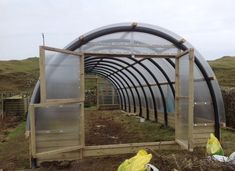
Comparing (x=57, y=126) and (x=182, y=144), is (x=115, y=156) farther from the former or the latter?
(x=182, y=144)

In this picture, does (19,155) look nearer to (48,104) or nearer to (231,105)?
(48,104)

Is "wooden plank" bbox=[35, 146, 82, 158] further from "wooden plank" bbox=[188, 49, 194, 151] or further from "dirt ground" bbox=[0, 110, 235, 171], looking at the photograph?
"wooden plank" bbox=[188, 49, 194, 151]

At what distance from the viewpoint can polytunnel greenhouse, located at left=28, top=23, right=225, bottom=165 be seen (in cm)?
608

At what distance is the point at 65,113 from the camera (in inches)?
Answer: 250

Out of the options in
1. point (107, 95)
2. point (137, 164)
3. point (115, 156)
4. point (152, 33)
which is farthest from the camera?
point (107, 95)

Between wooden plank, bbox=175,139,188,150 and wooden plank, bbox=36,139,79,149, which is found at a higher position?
wooden plank, bbox=36,139,79,149

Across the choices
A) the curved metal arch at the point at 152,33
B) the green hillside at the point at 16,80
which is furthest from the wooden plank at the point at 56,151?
the green hillside at the point at 16,80

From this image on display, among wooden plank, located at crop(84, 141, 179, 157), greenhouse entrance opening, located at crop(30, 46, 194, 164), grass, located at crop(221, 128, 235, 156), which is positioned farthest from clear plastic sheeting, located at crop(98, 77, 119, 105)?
greenhouse entrance opening, located at crop(30, 46, 194, 164)

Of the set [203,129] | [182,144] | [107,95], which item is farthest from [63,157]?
[107,95]

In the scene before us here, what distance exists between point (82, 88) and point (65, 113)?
61 cm

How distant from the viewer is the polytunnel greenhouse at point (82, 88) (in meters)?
6.08

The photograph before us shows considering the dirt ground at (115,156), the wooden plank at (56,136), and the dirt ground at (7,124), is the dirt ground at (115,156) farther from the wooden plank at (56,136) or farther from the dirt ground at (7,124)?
the wooden plank at (56,136)

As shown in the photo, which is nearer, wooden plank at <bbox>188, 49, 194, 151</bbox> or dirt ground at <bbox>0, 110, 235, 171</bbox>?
dirt ground at <bbox>0, 110, 235, 171</bbox>

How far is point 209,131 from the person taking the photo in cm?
775
